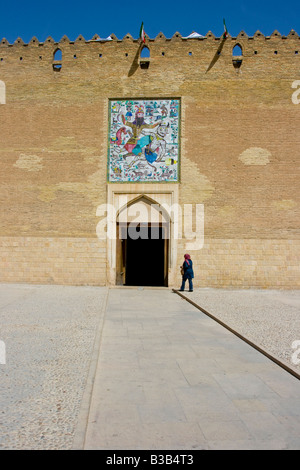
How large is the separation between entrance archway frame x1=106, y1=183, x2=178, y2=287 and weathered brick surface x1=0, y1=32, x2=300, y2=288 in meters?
0.29

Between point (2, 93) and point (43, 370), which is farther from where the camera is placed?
point (2, 93)

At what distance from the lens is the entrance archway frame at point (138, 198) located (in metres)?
13.6

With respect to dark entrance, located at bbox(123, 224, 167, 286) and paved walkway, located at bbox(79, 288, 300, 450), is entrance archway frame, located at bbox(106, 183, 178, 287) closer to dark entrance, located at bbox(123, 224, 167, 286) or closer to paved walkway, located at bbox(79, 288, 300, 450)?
dark entrance, located at bbox(123, 224, 167, 286)

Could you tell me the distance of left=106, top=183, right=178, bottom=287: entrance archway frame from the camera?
1359 centimetres

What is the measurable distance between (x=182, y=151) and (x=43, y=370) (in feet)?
34.6

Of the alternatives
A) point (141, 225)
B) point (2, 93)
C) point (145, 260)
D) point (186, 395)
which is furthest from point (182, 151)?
point (186, 395)

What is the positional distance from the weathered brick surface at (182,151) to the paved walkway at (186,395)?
24.6 feet

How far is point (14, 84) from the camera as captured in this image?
14.4m

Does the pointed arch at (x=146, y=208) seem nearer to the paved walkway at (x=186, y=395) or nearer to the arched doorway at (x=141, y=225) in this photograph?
the arched doorway at (x=141, y=225)

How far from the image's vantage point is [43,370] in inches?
169

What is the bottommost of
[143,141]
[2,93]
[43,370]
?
[43,370]

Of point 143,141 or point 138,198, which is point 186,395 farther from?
point 143,141

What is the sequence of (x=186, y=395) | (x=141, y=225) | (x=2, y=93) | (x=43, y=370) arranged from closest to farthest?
(x=186, y=395) → (x=43, y=370) → (x=141, y=225) → (x=2, y=93)

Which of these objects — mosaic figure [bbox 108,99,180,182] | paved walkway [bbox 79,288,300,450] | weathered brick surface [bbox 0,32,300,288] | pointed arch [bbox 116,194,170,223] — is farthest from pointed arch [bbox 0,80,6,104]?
paved walkway [bbox 79,288,300,450]
